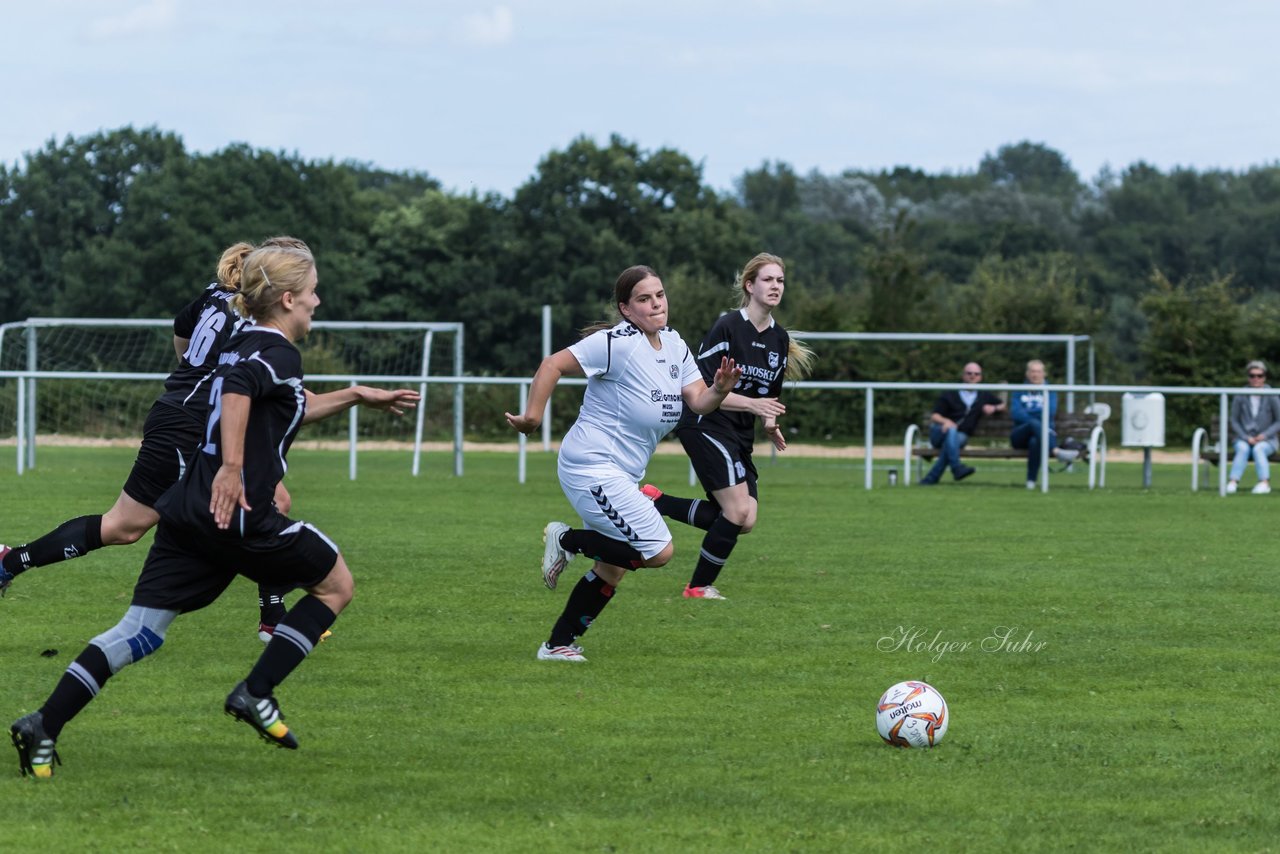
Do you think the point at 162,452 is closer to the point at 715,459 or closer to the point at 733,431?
the point at 715,459

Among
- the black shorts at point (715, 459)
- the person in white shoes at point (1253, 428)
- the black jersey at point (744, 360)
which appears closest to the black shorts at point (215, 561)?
the black shorts at point (715, 459)

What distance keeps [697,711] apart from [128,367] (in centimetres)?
2470

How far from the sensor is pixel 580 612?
7.38m

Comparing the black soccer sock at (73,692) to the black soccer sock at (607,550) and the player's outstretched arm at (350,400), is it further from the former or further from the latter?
the black soccer sock at (607,550)

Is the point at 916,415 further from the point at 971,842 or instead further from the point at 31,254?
the point at 31,254

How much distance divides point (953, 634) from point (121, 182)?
59157 mm

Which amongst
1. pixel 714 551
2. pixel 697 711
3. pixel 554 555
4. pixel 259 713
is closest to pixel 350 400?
pixel 259 713

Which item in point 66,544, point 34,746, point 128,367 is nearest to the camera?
point 34,746

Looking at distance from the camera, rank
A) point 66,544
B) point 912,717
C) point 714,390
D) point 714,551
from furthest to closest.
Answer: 1. point 714,551
2. point 66,544
3. point 714,390
4. point 912,717

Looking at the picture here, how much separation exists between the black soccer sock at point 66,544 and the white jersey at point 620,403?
7.31ft

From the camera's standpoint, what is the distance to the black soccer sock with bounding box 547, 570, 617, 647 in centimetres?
738

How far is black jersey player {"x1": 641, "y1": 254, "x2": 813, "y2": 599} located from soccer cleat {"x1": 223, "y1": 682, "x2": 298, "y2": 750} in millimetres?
4194

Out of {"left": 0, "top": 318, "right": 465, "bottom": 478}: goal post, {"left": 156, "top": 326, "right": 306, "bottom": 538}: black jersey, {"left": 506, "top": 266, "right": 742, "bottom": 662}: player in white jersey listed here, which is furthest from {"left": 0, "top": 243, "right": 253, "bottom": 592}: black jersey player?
{"left": 0, "top": 318, "right": 465, "bottom": 478}: goal post

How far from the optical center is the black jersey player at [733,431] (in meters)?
9.52
